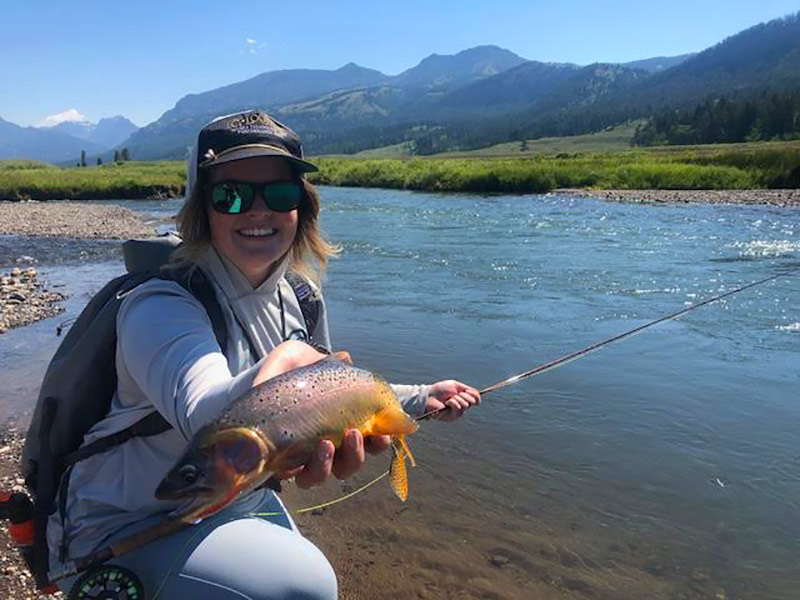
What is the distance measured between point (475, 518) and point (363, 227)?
23.3 m

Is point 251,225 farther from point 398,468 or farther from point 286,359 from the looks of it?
point 398,468

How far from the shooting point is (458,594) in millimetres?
4801

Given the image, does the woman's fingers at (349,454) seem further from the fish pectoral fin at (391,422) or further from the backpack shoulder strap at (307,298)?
the backpack shoulder strap at (307,298)

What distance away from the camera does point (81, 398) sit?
262cm

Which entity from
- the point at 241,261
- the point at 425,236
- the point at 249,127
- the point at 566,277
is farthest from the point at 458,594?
the point at 425,236

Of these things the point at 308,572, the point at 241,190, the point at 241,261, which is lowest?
the point at 308,572

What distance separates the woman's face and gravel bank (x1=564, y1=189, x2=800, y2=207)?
1315 inches

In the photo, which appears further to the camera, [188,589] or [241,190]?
[241,190]

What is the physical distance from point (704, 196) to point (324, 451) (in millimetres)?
38652

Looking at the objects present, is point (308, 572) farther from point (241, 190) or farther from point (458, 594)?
point (458, 594)

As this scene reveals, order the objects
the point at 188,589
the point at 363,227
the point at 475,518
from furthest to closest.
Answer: the point at 363,227
the point at 475,518
the point at 188,589

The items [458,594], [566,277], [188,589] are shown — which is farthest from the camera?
[566,277]

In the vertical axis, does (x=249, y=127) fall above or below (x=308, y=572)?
above

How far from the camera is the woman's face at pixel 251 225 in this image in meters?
2.96
